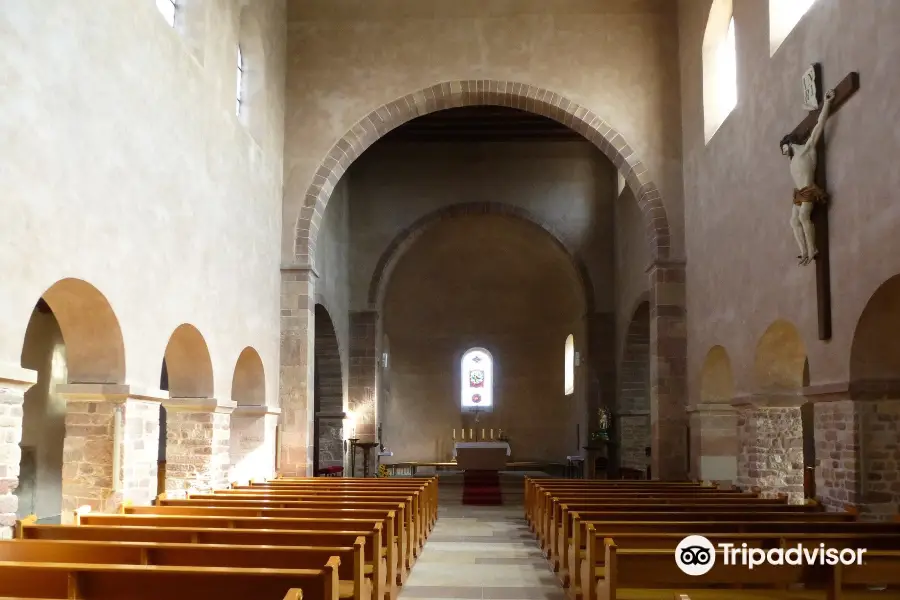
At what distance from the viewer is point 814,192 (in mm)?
8492

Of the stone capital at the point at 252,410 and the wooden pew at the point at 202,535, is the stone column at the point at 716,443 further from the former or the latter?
the wooden pew at the point at 202,535

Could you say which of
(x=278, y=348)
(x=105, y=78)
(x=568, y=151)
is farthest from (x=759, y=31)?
(x=568, y=151)

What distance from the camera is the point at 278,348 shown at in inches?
558

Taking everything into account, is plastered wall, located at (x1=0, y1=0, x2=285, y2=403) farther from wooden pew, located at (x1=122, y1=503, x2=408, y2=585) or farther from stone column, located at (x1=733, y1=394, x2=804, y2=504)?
stone column, located at (x1=733, y1=394, x2=804, y2=504)

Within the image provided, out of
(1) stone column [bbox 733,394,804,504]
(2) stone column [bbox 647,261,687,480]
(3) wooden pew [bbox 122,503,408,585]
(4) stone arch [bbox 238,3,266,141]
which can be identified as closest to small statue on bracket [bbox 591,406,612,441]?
(2) stone column [bbox 647,261,687,480]

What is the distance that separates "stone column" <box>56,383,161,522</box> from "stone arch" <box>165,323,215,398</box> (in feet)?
7.61

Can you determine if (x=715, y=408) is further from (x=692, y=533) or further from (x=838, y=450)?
(x=692, y=533)

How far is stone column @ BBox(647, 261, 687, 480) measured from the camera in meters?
13.9

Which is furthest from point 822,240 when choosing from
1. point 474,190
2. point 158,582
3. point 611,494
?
point 474,190

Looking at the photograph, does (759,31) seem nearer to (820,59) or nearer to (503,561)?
(820,59)

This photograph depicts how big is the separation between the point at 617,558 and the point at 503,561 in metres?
4.66

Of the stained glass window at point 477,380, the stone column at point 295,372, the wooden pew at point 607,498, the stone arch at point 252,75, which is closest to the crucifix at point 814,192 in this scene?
the wooden pew at point 607,498

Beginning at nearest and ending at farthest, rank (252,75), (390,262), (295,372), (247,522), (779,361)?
(247,522) → (779,361) → (252,75) → (295,372) → (390,262)

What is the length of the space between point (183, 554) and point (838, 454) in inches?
248
